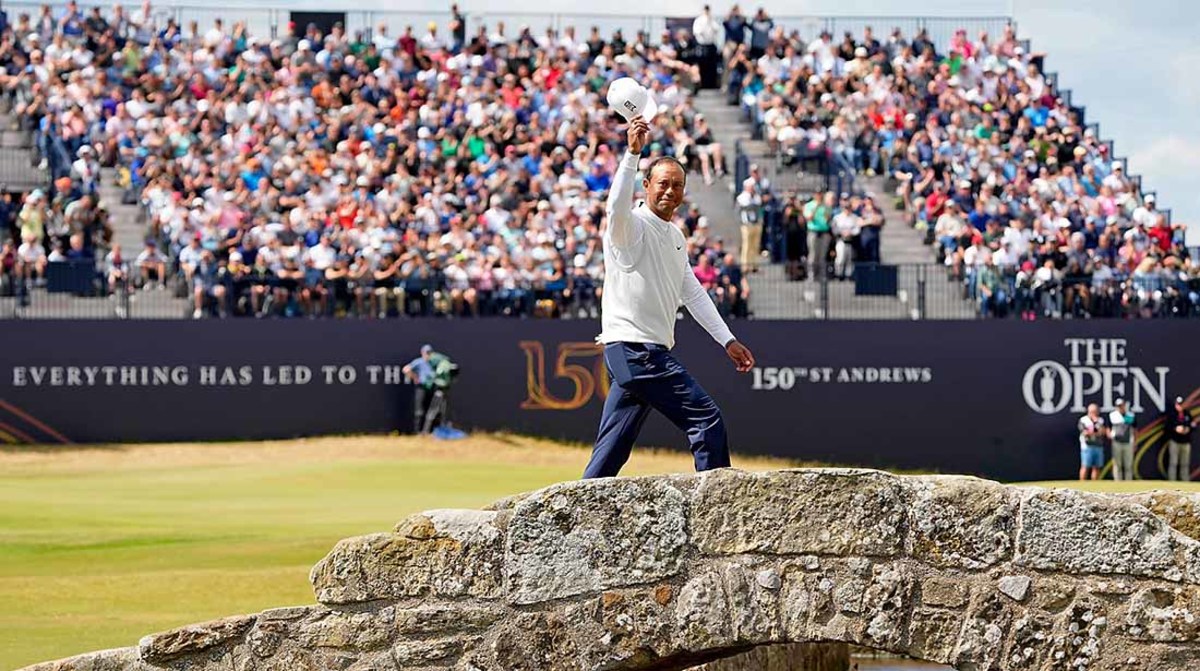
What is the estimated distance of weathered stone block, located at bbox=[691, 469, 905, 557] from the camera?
867 cm

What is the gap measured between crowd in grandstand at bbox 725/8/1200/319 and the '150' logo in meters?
4.29

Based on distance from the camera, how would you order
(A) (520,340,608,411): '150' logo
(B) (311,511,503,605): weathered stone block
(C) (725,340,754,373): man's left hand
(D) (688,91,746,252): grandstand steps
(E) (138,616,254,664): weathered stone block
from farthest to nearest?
(D) (688,91,746,252): grandstand steps
(A) (520,340,608,411): '150' logo
(C) (725,340,754,373): man's left hand
(E) (138,616,254,664): weathered stone block
(B) (311,511,503,605): weathered stone block

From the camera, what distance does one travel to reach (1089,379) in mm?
34500

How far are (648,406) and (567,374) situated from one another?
23.2 meters

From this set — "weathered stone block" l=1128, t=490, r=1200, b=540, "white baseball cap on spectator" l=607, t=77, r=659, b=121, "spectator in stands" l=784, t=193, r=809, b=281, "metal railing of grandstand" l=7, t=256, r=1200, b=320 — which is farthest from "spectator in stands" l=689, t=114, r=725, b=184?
"weathered stone block" l=1128, t=490, r=1200, b=540

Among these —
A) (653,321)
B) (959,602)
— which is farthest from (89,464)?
(959,602)

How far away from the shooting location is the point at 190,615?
1894cm

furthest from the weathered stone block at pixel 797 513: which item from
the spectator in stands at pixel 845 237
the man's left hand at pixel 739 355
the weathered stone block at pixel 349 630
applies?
the spectator in stands at pixel 845 237

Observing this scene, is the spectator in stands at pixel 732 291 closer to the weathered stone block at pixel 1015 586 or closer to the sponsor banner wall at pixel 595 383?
the sponsor banner wall at pixel 595 383

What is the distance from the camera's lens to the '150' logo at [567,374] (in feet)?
110

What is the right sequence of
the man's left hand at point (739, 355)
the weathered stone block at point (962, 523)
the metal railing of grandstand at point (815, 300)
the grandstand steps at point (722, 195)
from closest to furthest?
the weathered stone block at point (962, 523), the man's left hand at point (739, 355), the metal railing of grandstand at point (815, 300), the grandstand steps at point (722, 195)

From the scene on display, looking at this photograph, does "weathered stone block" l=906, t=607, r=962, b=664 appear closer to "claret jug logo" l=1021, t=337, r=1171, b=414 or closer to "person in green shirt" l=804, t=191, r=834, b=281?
"person in green shirt" l=804, t=191, r=834, b=281

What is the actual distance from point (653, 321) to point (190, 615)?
9.59 meters

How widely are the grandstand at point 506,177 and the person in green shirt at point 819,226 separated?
0.04 metres
